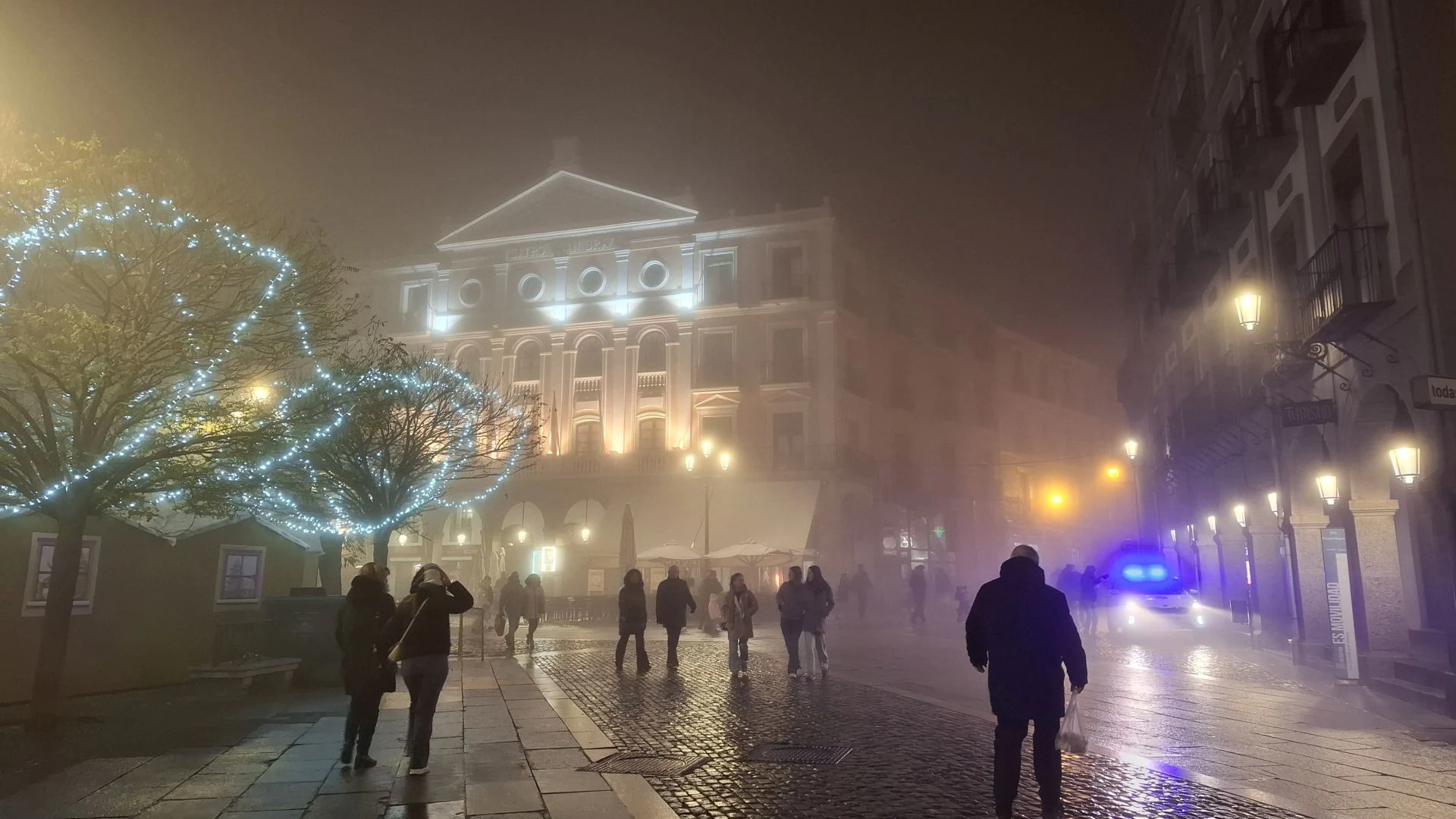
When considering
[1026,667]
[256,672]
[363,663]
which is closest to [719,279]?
[256,672]

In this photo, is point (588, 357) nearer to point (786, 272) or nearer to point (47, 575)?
point (786, 272)

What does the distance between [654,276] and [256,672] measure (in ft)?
93.9

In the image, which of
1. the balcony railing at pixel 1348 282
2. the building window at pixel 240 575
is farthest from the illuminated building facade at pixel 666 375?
the balcony railing at pixel 1348 282

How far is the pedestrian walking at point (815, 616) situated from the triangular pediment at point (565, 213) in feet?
89.5

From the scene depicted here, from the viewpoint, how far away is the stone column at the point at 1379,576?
1296 centimetres

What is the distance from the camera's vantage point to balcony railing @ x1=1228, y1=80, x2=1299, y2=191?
1514 centimetres

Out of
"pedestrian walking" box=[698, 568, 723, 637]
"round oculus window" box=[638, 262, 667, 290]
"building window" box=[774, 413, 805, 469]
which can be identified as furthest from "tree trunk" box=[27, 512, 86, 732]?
"round oculus window" box=[638, 262, 667, 290]

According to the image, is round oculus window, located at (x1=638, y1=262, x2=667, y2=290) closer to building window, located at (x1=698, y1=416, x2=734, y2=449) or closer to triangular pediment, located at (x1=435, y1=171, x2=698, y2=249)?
triangular pediment, located at (x1=435, y1=171, x2=698, y2=249)

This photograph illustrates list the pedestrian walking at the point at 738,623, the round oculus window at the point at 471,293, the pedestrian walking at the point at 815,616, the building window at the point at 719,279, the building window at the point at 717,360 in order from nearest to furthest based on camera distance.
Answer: the pedestrian walking at the point at 815,616, the pedestrian walking at the point at 738,623, the building window at the point at 717,360, the building window at the point at 719,279, the round oculus window at the point at 471,293

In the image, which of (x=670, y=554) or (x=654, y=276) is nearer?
(x=670, y=554)

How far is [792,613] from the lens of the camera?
14.3 meters

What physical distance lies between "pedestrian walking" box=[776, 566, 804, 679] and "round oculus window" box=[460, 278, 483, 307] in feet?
101

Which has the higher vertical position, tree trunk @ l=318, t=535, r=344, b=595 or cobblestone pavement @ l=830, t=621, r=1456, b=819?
tree trunk @ l=318, t=535, r=344, b=595

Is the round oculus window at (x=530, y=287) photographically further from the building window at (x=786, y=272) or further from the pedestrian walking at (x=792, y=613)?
the pedestrian walking at (x=792, y=613)
